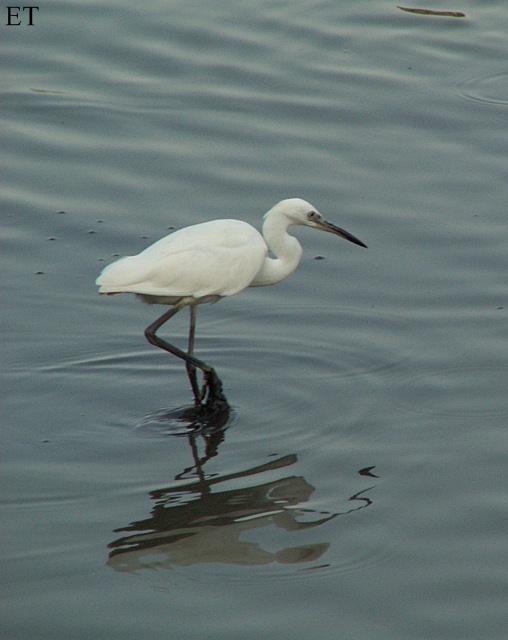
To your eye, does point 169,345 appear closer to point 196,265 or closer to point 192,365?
point 192,365

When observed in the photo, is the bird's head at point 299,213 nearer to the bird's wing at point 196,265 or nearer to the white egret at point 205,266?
the white egret at point 205,266

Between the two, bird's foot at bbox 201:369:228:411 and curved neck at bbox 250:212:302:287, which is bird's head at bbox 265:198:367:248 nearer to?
curved neck at bbox 250:212:302:287

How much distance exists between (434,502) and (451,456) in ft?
1.45

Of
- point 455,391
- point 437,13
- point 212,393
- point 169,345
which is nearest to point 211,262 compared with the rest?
point 169,345

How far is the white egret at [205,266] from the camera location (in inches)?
254

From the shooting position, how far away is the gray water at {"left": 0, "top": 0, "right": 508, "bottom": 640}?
16.3 feet

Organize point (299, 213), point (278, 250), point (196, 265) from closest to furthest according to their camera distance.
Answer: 1. point (196, 265)
2. point (299, 213)
3. point (278, 250)

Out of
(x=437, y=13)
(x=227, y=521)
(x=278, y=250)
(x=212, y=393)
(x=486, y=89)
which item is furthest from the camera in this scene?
(x=437, y=13)

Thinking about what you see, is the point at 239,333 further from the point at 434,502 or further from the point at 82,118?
the point at 82,118

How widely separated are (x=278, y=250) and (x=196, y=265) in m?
0.60

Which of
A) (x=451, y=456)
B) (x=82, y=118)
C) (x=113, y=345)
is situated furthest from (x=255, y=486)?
(x=82, y=118)

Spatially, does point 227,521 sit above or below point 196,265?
below

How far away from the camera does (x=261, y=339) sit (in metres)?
7.20

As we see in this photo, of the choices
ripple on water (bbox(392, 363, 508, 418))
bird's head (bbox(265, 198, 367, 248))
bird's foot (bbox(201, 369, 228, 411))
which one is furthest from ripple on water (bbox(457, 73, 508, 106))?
bird's foot (bbox(201, 369, 228, 411))
